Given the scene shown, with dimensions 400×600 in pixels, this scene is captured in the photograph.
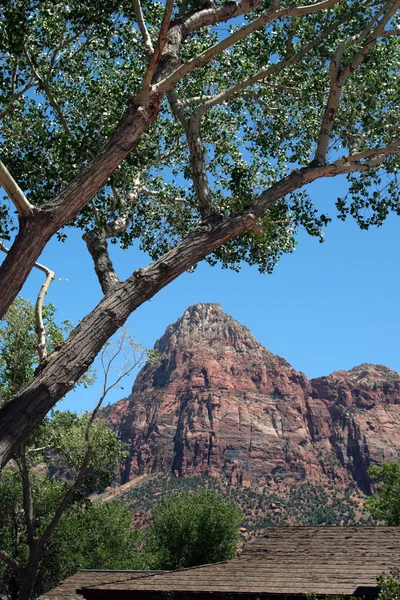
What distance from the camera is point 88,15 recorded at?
10.8m

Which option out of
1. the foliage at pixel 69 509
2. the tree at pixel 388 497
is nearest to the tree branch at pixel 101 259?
the foliage at pixel 69 509

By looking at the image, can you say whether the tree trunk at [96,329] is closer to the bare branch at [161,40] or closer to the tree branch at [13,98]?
the bare branch at [161,40]

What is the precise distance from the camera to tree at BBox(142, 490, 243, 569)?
40781 millimetres

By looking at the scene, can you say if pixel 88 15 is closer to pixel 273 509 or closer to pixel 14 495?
pixel 14 495

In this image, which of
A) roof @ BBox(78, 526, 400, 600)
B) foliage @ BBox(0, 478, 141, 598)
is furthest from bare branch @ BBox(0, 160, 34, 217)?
foliage @ BBox(0, 478, 141, 598)

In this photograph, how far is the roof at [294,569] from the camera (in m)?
11.5

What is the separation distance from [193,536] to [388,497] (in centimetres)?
1292

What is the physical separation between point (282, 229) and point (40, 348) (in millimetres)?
6362

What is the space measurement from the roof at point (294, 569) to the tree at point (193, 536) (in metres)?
27.3

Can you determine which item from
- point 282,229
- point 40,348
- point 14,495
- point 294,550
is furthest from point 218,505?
point 40,348

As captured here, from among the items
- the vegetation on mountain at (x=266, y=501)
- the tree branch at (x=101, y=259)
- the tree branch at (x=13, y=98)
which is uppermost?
the vegetation on mountain at (x=266, y=501)

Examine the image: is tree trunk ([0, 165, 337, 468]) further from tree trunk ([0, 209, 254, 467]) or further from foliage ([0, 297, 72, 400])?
foliage ([0, 297, 72, 400])

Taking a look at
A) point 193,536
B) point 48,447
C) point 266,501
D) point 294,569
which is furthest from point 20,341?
point 266,501

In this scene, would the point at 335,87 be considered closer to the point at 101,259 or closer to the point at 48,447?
the point at 101,259
